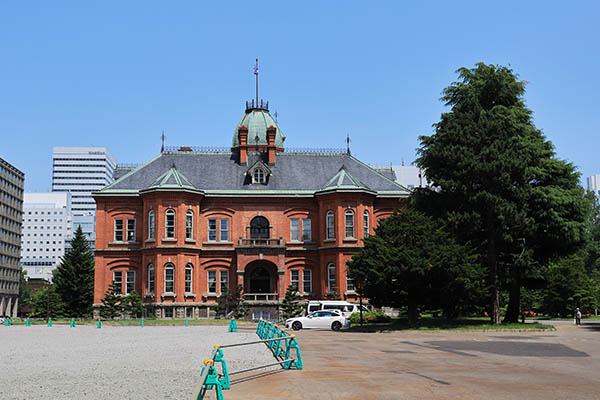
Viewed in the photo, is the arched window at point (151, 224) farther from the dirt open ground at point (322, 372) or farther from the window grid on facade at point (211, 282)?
the dirt open ground at point (322, 372)

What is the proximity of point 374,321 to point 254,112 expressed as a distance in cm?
3084

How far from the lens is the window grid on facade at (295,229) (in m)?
54.8

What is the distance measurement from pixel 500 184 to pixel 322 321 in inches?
543

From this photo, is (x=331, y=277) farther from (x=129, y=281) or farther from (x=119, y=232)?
(x=119, y=232)

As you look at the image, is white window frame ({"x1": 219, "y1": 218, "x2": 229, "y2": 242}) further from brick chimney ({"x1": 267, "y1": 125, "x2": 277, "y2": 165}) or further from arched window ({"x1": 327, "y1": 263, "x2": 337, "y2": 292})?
arched window ({"x1": 327, "y1": 263, "x2": 337, "y2": 292})

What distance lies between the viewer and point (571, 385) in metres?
13.2

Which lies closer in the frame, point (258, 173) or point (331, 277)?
point (331, 277)

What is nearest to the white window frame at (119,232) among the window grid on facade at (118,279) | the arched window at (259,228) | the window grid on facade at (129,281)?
the window grid on facade at (118,279)

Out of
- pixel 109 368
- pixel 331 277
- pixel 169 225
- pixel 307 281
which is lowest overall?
pixel 109 368

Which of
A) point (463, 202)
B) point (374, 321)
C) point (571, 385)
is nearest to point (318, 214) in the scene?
point (374, 321)

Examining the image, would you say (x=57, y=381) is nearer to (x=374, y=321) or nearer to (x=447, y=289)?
(x=447, y=289)

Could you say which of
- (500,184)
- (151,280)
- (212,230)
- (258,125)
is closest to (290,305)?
(212,230)

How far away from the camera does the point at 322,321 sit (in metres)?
38.5

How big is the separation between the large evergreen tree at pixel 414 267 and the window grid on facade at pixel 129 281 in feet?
79.0
